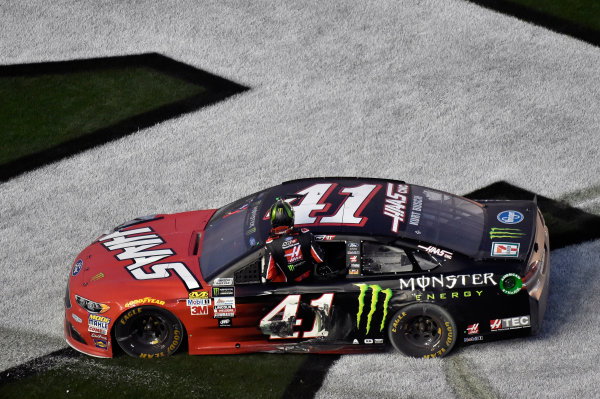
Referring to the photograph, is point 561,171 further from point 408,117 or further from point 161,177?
point 161,177

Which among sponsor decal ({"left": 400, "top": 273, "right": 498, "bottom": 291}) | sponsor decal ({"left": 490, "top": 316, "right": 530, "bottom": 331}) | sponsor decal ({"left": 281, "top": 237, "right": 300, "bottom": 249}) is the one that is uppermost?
sponsor decal ({"left": 281, "top": 237, "right": 300, "bottom": 249})

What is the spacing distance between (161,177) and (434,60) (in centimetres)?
466

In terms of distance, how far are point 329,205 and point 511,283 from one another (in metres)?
1.78

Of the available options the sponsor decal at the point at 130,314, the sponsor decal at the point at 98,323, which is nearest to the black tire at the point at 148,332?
the sponsor decal at the point at 130,314

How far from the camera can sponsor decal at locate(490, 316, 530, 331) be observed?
785 cm

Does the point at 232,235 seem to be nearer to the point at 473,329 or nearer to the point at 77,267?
the point at 77,267

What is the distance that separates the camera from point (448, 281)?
778 cm

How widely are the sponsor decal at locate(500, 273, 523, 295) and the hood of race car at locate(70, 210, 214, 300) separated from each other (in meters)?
2.66

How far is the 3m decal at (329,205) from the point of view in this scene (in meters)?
8.04

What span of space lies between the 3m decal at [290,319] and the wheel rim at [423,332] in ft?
2.43

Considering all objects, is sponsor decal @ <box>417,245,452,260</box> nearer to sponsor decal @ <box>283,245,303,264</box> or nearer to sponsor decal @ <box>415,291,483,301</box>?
sponsor decal @ <box>415,291,483,301</box>

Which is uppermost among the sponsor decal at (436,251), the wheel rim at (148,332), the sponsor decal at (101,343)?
the sponsor decal at (436,251)

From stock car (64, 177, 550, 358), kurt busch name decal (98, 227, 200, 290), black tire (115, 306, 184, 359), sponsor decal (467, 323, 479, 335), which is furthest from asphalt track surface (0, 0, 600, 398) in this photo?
kurt busch name decal (98, 227, 200, 290)

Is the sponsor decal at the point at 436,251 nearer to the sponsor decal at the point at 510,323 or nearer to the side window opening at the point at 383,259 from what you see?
the side window opening at the point at 383,259
